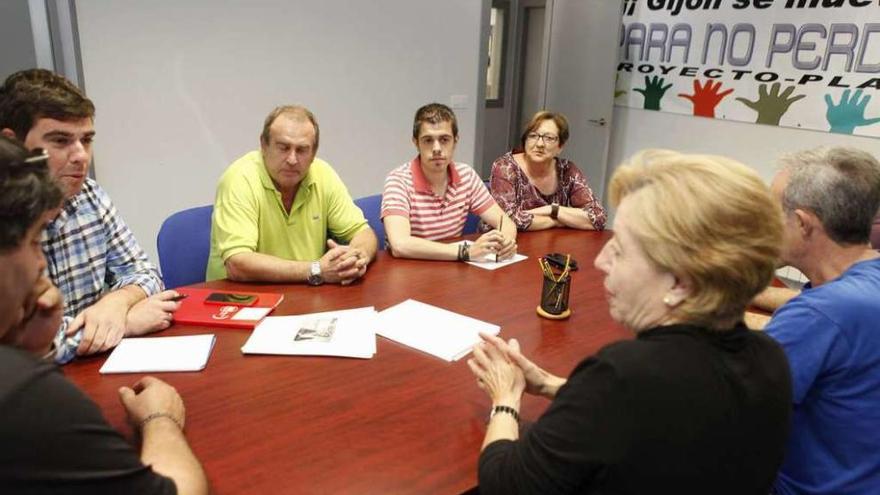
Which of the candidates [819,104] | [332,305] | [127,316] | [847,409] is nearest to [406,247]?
[332,305]

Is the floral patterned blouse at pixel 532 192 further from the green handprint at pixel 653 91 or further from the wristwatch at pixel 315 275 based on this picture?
the green handprint at pixel 653 91

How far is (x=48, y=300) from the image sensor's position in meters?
0.92

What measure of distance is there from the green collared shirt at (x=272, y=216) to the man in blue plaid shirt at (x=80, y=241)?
326 mm

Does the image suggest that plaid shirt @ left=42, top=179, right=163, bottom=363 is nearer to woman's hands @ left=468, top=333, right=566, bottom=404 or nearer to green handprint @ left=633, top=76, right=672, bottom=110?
woman's hands @ left=468, top=333, right=566, bottom=404

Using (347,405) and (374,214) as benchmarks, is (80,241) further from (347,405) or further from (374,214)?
(374,214)

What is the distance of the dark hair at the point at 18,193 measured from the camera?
0.79 meters

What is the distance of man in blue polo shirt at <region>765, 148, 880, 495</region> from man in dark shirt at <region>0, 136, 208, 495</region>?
116 centimetres

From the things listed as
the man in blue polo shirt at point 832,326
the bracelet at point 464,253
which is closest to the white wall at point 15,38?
the bracelet at point 464,253

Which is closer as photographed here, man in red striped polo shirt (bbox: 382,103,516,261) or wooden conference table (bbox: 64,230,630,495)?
wooden conference table (bbox: 64,230,630,495)

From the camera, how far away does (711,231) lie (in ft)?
3.04

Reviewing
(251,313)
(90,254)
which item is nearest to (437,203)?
(251,313)

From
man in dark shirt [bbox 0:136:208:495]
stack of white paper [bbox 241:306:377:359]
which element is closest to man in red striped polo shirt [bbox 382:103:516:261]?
stack of white paper [bbox 241:306:377:359]

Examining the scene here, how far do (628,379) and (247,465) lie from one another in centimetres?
69

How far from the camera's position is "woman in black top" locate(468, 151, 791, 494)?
35.1 inches
